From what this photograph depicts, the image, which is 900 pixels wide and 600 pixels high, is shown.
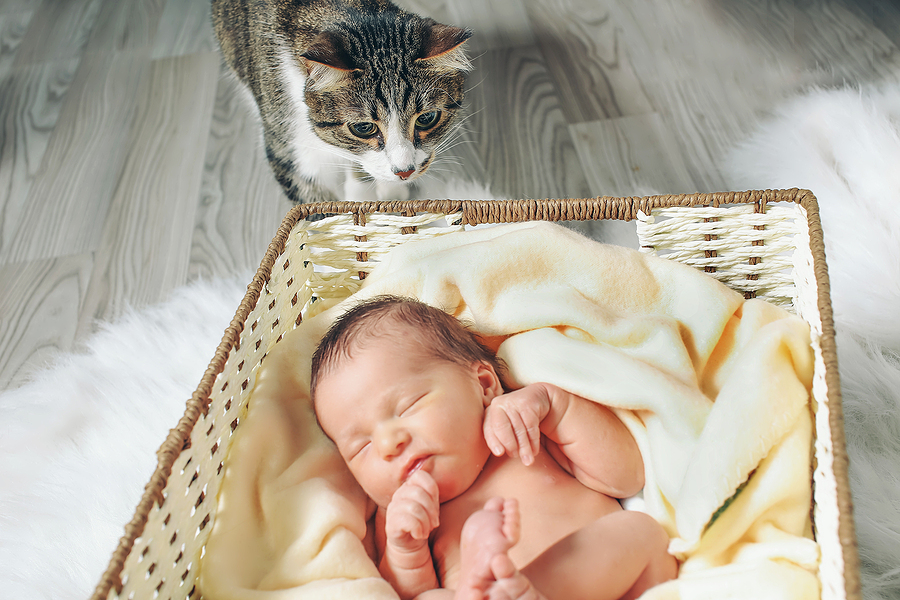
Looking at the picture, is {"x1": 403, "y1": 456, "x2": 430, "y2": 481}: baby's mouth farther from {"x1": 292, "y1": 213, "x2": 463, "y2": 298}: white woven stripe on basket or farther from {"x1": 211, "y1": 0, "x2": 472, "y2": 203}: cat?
{"x1": 211, "y1": 0, "x2": 472, "y2": 203}: cat

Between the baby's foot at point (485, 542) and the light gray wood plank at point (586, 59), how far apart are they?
1.30 metres

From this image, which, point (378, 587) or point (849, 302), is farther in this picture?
point (849, 302)

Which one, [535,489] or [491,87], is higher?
[491,87]

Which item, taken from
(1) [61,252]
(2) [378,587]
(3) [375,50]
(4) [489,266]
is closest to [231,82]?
(1) [61,252]

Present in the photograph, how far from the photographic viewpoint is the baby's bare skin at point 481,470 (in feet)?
2.13

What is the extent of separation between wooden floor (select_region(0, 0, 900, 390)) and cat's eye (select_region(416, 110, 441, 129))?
339 mm

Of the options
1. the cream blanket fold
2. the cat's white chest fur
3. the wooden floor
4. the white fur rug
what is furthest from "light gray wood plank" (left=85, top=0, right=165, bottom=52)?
the cream blanket fold

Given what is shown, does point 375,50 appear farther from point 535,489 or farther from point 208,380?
point 535,489

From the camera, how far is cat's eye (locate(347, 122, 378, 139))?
1.15m

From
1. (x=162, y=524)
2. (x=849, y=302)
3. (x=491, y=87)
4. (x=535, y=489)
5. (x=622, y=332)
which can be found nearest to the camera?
(x=162, y=524)

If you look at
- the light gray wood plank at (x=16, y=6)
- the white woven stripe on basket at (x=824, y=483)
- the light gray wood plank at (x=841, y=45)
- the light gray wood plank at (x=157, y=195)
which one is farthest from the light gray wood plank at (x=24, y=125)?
the light gray wood plank at (x=841, y=45)

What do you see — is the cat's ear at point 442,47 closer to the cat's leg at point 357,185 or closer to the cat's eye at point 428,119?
the cat's eye at point 428,119

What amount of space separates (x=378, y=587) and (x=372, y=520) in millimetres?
154

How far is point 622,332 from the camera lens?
842mm
